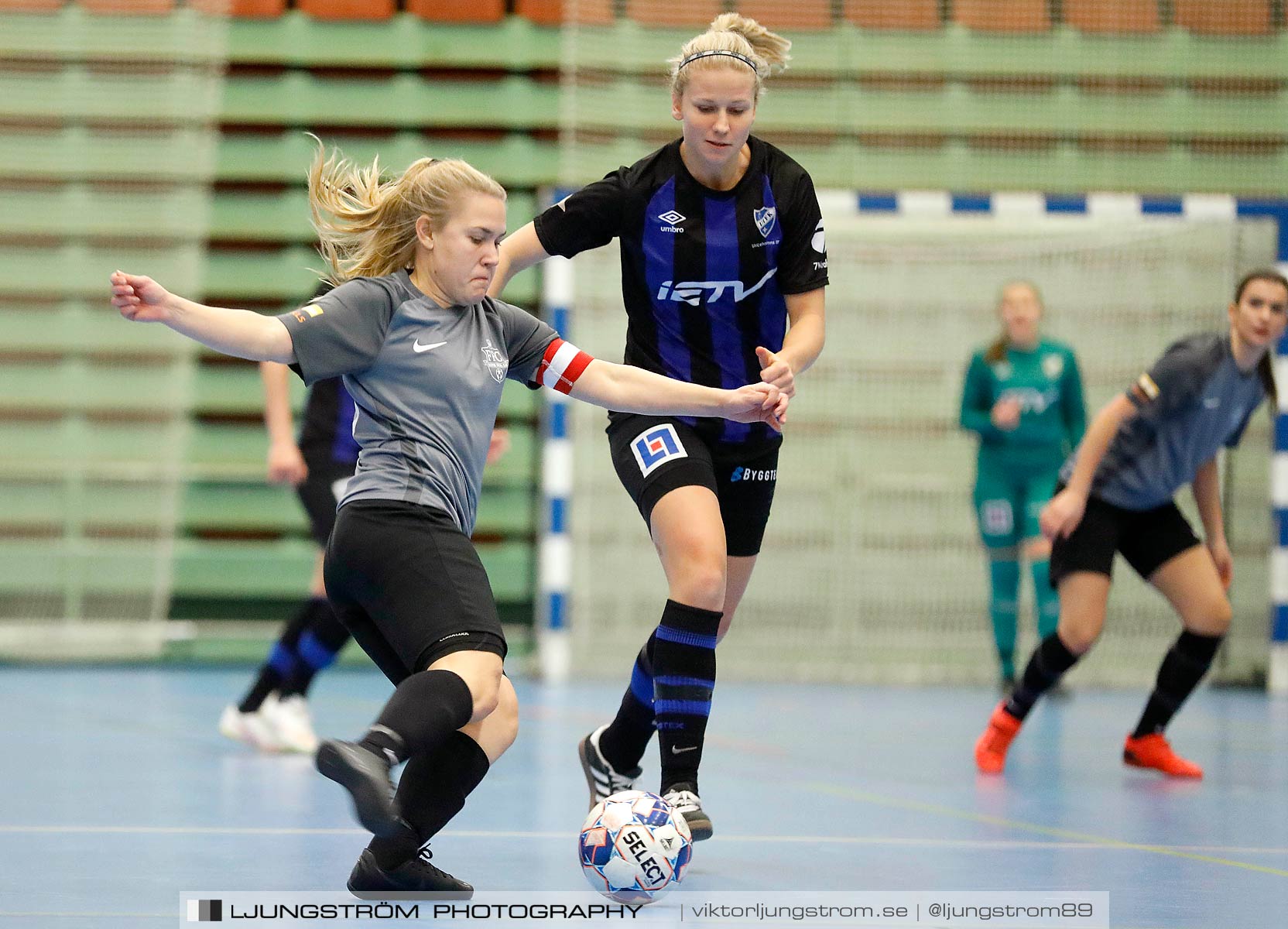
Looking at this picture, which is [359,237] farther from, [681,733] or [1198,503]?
[1198,503]

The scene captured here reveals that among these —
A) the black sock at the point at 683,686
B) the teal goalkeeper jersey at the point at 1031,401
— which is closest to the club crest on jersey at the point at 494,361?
the black sock at the point at 683,686

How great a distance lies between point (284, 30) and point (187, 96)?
0.77 m

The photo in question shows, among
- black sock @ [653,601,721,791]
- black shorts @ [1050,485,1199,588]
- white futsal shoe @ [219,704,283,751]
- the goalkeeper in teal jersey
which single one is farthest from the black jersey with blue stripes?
the goalkeeper in teal jersey

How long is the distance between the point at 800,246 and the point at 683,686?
3.37 feet

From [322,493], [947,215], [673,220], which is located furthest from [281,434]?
[947,215]

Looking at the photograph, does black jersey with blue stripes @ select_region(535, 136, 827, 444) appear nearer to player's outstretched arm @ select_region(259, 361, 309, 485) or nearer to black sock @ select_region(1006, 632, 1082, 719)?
black sock @ select_region(1006, 632, 1082, 719)

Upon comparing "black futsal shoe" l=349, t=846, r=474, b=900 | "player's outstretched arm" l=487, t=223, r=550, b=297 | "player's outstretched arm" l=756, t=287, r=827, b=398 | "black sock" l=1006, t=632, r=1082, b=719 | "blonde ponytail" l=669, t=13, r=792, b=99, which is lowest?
"black futsal shoe" l=349, t=846, r=474, b=900

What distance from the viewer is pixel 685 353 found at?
11.7 feet

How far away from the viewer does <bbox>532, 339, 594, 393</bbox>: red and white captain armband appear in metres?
3.02

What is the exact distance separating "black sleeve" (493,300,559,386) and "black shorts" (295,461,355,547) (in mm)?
2266

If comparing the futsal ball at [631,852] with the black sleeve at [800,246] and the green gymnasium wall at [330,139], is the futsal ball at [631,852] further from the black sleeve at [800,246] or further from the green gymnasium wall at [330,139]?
the green gymnasium wall at [330,139]

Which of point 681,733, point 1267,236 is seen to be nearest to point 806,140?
point 1267,236

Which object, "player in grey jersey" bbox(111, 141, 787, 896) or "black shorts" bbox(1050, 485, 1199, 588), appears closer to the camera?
"player in grey jersey" bbox(111, 141, 787, 896)

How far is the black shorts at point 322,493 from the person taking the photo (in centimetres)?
522
